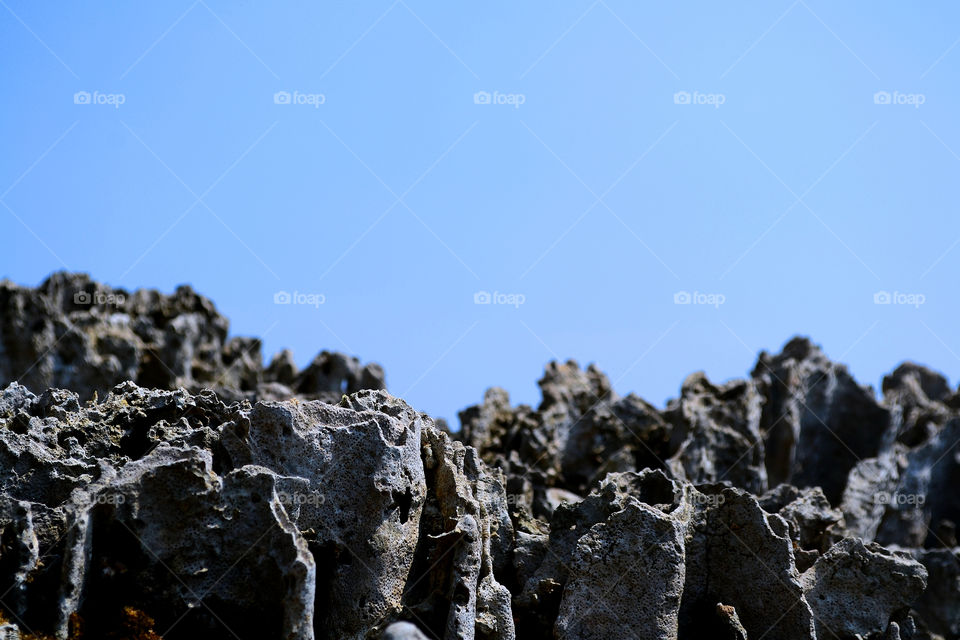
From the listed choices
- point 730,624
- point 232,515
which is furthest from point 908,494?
point 232,515

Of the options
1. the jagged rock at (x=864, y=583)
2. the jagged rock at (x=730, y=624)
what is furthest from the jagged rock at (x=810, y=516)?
the jagged rock at (x=730, y=624)

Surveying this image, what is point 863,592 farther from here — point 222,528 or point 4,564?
point 4,564

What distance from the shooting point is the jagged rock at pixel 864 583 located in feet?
41.6

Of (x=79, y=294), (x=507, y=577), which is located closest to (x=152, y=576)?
(x=507, y=577)

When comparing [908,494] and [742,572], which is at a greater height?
[908,494]

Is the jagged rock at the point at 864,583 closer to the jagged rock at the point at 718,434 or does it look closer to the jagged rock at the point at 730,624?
the jagged rock at the point at 730,624

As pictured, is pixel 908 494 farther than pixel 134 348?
No

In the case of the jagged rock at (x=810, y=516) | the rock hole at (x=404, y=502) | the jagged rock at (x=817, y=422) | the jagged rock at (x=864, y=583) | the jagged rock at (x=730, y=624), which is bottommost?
the jagged rock at (x=730, y=624)

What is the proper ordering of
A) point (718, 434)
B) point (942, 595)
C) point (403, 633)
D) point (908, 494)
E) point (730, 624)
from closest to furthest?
1. point (403, 633)
2. point (730, 624)
3. point (942, 595)
4. point (718, 434)
5. point (908, 494)

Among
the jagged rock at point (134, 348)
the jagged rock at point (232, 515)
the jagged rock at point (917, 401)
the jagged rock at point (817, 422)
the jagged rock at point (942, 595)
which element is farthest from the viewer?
the jagged rock at point (917, 401)

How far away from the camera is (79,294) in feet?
89.7

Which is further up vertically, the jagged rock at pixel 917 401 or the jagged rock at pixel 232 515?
the jagged rock at pixel 917 401

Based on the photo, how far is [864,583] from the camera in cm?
1280

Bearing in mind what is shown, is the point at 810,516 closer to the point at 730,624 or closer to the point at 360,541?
the point at 730,624
